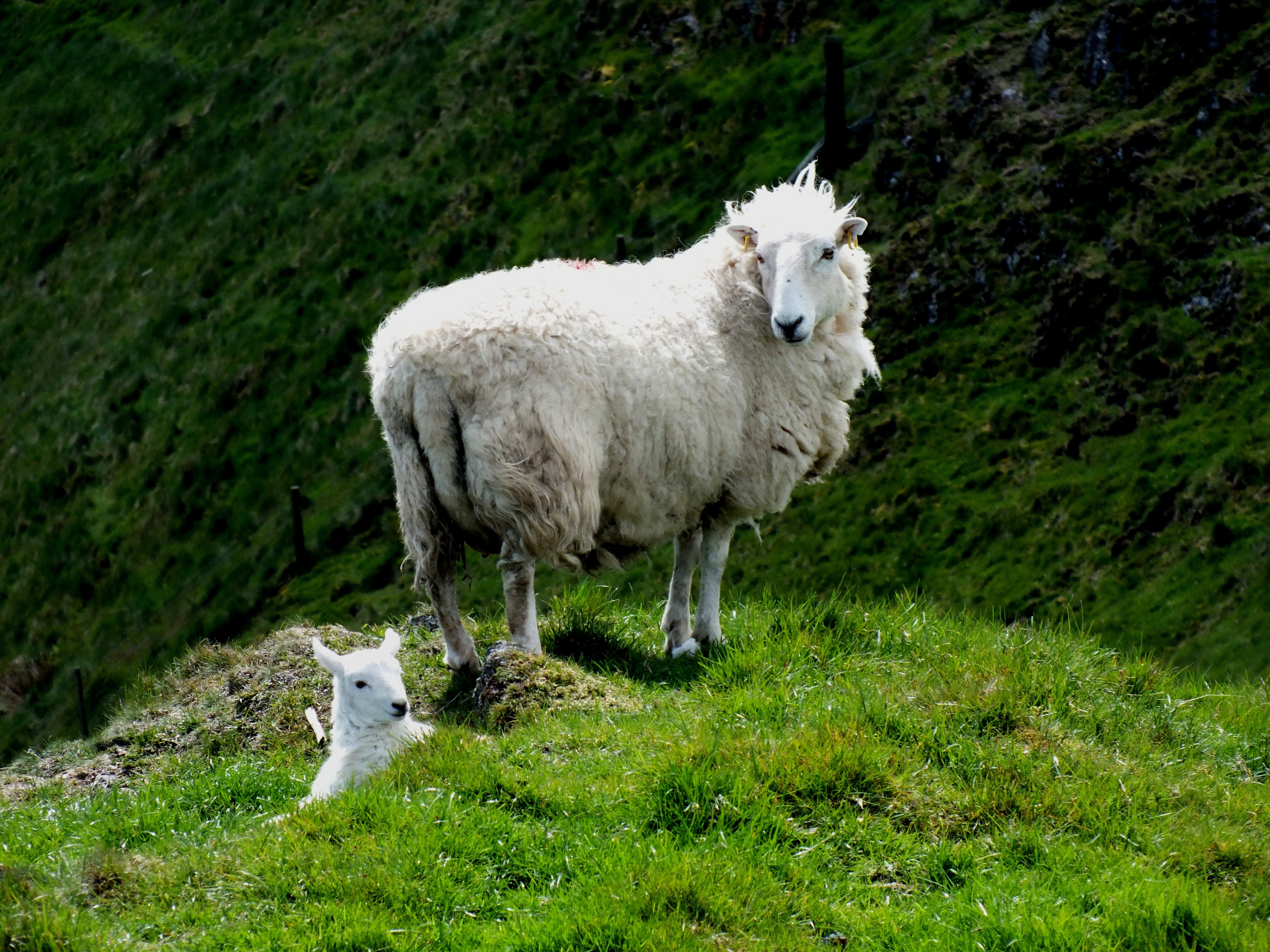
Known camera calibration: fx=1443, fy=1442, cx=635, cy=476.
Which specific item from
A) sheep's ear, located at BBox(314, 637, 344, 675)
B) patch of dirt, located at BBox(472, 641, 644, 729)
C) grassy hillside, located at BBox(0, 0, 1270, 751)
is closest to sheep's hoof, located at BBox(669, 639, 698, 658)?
patch of dirt, located at BBox(472, 641, 644, 729)

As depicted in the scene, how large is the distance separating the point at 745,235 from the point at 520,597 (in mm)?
3125

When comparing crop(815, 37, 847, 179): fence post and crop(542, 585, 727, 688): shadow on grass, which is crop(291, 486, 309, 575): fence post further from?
crop(542, 585, 727, 688): shadow on grass

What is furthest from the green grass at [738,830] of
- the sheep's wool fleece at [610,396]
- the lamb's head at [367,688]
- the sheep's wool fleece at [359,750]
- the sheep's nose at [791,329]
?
the sheep's nose at [791,329]

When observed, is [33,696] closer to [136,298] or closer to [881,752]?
[136,298]

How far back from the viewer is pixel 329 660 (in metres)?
7.40

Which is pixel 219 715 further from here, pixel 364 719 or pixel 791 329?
pixel 791 329

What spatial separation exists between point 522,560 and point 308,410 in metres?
24.7

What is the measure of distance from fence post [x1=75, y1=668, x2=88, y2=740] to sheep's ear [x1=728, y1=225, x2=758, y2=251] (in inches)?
501

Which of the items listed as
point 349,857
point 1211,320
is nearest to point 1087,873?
point 349,857

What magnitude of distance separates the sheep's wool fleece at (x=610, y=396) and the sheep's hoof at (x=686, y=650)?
72 cm

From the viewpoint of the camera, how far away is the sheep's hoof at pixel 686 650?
9.34 metres

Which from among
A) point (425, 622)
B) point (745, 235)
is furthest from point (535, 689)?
point (745, 235)

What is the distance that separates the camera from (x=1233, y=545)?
697 inches

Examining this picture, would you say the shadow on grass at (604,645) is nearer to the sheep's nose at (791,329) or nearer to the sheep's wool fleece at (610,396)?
the sheep's wool fleece at (610,396)
